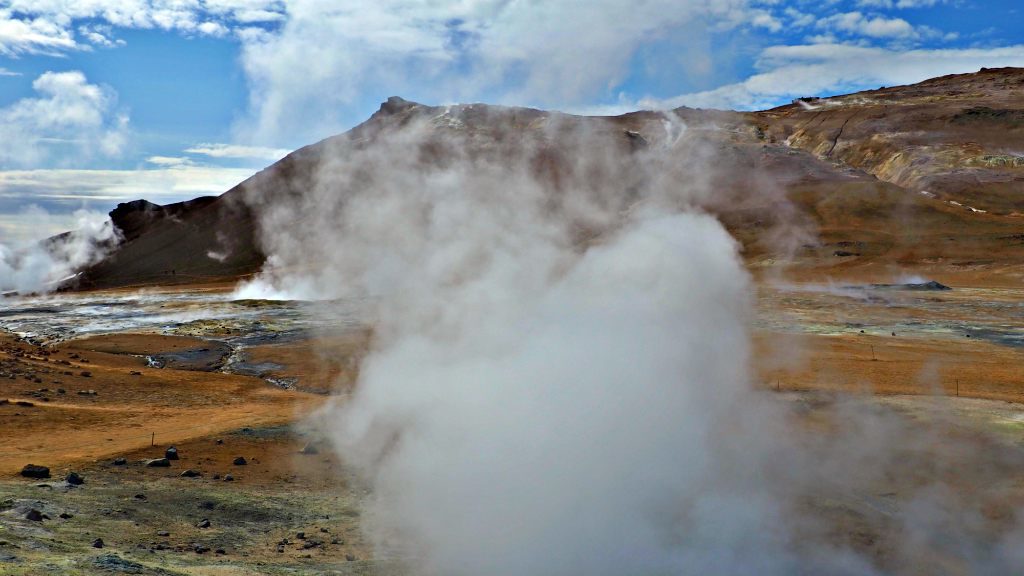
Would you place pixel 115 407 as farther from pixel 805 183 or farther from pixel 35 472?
pixel 805 183

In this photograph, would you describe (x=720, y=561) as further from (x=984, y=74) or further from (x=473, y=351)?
(x=984, y=74)

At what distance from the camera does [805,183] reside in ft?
282

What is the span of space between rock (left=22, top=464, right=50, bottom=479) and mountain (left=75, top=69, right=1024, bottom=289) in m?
51.3

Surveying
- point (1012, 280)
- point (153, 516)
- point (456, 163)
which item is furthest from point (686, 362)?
point (1012, 280)

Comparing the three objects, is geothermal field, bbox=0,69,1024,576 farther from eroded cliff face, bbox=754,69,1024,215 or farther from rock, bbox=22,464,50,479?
eroded cliff face, bbox=754,69,1024,215

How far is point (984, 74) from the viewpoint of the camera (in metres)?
131

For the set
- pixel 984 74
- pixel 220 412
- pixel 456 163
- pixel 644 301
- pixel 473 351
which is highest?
pixel 984 74

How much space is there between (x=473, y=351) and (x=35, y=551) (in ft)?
24.1

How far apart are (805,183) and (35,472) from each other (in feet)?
278

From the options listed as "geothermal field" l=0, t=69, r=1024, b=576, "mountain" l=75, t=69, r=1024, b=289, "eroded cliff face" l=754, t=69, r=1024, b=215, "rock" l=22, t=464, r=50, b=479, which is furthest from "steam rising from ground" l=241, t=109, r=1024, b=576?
"eroded cliff face" l=754, t=69, r=1024, b=215

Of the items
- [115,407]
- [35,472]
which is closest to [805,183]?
[115,407]

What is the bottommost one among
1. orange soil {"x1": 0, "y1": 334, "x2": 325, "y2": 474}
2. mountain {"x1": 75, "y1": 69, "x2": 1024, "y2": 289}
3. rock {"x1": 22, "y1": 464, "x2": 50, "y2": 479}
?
orange soil {"x1": 0, "y1": 334, "x2": 325, "y2": 474}

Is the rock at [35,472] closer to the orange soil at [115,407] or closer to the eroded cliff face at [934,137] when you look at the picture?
the orange soil at [115,407]

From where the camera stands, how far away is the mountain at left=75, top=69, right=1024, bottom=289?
68562 millimetres
